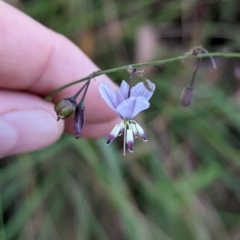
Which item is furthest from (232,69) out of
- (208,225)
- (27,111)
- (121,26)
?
(27,111)

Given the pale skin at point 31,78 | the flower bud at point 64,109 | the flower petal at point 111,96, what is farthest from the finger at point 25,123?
the flower petal at point 111,96

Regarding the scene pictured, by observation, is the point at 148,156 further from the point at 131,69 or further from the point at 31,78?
the point at 131,69

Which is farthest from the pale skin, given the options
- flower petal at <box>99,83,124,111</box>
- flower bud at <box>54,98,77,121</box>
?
flower petal at <box>99,83,124,111</box>

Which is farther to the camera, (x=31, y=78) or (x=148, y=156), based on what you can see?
(x=148, y=156)

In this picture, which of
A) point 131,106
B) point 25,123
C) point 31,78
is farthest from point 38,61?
point 131,106

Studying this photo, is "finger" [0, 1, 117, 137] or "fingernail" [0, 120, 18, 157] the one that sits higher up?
"finger" [0, 1, 117, 137]

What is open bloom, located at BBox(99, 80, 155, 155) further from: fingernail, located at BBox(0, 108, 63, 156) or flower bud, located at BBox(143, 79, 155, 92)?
fingernail, located at BBox(0, 108, 63, 156)
